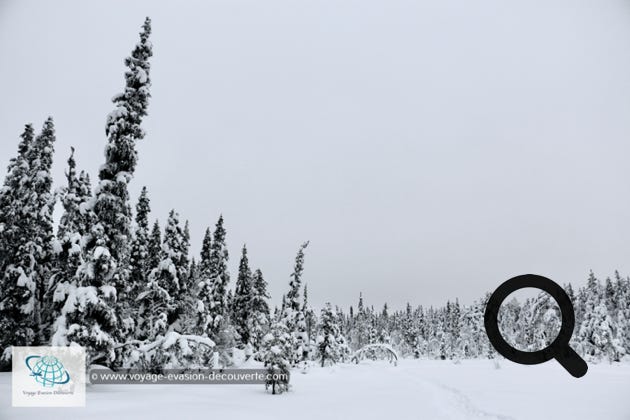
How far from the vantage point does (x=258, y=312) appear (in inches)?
1950

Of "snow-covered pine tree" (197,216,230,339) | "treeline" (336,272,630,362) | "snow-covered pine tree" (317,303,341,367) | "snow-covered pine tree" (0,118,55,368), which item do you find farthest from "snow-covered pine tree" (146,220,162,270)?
"treeline" (336,272,630,362)

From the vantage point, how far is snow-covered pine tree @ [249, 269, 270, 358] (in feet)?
159

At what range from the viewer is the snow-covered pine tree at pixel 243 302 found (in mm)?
47719

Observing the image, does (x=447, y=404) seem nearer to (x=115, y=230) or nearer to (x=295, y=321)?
(x=115, y=230)

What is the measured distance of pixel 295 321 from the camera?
4622 centimetres

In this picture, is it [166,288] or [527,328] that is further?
[527,328]

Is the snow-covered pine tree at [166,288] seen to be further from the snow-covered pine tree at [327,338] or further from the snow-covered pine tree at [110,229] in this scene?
the snow-covered pine tree at [327,338]

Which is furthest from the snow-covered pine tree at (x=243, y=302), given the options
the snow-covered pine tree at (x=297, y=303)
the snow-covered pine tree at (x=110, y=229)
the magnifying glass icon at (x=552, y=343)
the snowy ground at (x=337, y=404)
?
the magnifying glass icon at (x=552, y=343)

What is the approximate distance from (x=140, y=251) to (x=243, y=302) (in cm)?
1519

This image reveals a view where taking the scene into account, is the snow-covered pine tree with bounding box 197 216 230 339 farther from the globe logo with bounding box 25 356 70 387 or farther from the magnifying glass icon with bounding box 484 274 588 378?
the magnifying glass icon with bounding box 484 274 588 378

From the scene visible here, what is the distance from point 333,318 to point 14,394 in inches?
1710

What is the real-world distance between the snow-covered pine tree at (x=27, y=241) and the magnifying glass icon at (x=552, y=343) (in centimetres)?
2540

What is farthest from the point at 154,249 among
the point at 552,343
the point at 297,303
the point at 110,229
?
the point at 552,343

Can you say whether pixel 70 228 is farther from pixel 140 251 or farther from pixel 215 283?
pixel 215 283
